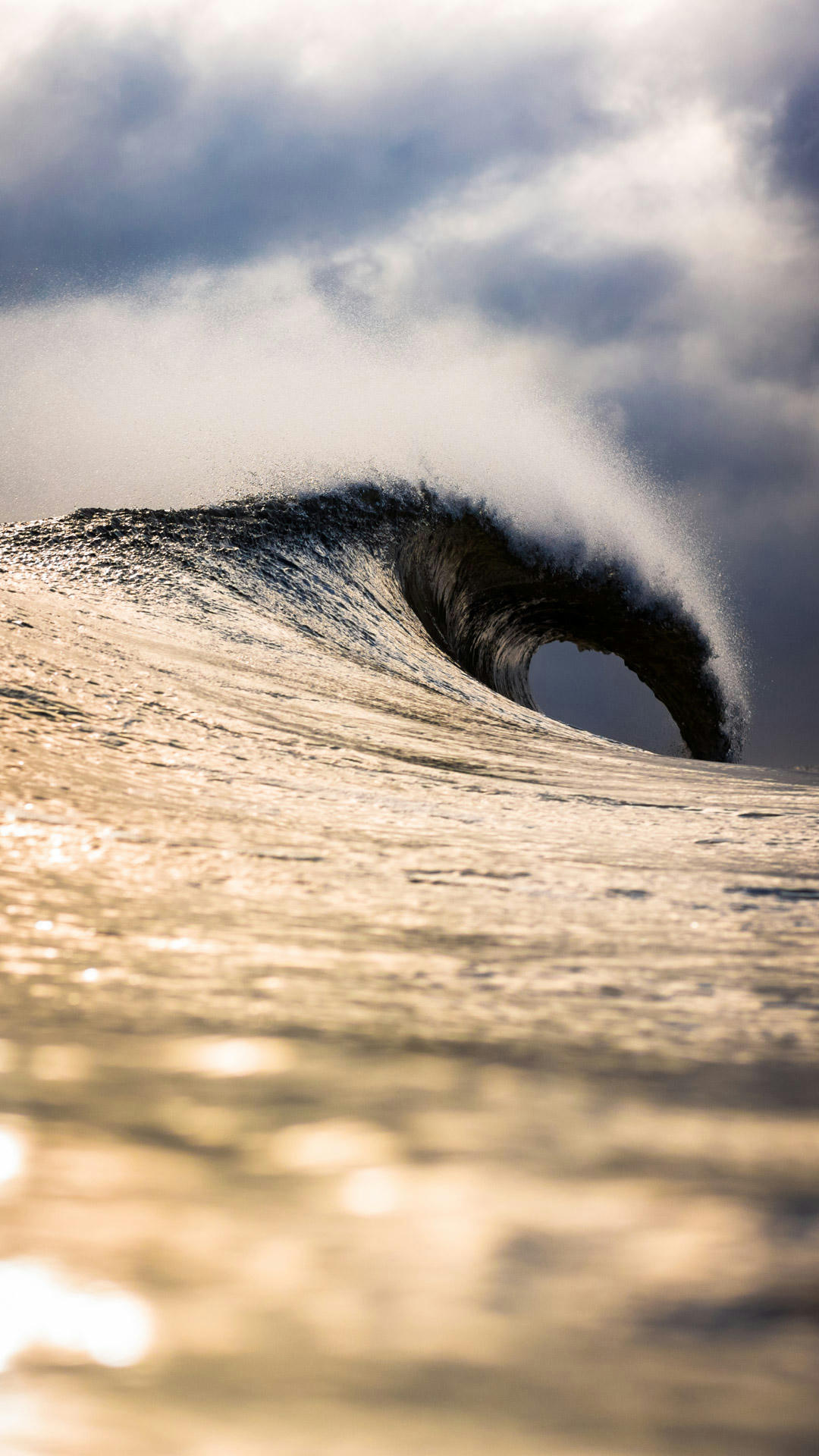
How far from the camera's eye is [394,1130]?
0.38 metres

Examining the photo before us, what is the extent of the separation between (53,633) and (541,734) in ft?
6.34

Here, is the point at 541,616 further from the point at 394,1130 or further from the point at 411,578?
the point at 394,1130

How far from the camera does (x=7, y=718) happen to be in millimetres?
1523

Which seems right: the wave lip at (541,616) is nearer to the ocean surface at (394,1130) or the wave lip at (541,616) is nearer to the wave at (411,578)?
the wave at (411,578)

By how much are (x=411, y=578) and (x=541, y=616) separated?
2.94 metres

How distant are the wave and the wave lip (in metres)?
0.02

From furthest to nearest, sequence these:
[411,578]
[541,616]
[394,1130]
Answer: [541,616] → [411,578] → [394,1130]

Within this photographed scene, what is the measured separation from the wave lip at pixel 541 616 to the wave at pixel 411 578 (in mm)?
18

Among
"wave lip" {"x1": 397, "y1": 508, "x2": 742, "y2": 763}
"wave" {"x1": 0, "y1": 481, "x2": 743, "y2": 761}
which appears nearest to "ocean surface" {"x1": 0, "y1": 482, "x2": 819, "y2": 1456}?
"wave" {"x1": 0, "y1": 481, "x2": 743, "y2": 761}

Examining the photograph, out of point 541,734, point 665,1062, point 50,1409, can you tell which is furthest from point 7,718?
point 541,734

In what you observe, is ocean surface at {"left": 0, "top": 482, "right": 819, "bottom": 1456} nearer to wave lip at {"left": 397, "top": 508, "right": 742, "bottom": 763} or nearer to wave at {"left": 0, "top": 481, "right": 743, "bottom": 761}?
wave at {"left": 0, "top": 481, "right": 743, "bottom": 761}

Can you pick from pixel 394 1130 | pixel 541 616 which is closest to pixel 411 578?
pixel 541 616

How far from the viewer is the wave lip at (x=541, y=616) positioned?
786 centimetres

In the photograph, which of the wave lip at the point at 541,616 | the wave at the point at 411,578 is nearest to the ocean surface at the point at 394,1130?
the wave at the point at 411,578
